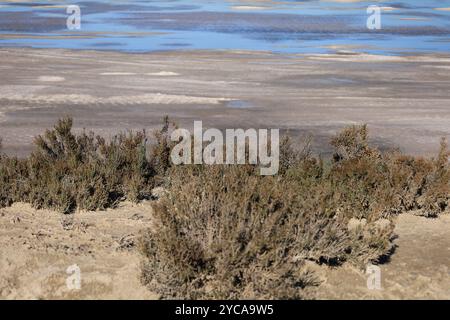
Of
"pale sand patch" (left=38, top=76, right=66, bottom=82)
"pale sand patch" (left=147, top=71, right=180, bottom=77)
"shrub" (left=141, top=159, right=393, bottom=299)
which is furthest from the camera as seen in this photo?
"pale sand patch" (left=147, top=71, right=180, bottom=77)

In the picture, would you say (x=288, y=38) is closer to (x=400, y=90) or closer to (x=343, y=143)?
(x=400, y=90)

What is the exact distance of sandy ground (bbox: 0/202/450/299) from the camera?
232 inches

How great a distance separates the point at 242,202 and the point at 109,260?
4.92 ft

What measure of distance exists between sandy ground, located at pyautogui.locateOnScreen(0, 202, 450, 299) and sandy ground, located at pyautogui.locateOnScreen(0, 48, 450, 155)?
473 centimetres

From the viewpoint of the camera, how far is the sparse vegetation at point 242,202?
566cm

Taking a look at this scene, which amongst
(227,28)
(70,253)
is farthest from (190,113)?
(227,28)

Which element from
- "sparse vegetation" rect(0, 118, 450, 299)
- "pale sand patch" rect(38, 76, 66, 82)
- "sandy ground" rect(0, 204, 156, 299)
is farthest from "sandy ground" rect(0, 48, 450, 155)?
"sandy ground" rect(0, 204, 156, 299)

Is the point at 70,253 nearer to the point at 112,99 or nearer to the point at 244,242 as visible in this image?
the point at 244,242

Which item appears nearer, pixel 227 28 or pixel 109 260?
pixel 109 260

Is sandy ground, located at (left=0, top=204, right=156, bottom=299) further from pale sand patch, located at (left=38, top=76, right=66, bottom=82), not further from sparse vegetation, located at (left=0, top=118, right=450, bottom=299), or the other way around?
pale sand patch, located at (left=38, top=76, right=66, bottom=82)

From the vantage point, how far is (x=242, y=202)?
6.11 metres

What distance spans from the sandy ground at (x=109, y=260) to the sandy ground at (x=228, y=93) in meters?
4.73

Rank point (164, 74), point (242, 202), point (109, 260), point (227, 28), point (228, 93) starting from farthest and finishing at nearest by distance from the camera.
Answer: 1. point (227, 28)
2. point (164, 74)
3. point (228, 93)
4. point (109, 260)
5. point (242, 202)

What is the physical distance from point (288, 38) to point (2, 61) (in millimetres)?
17127
